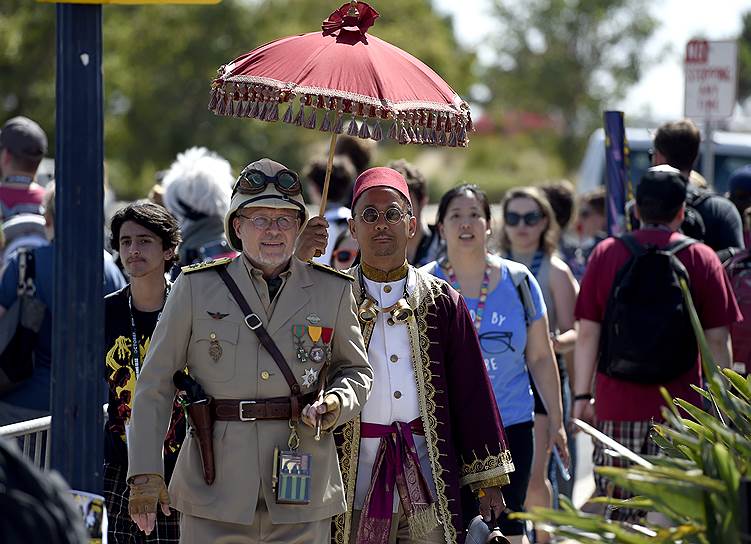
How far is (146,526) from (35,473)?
5.71 ft

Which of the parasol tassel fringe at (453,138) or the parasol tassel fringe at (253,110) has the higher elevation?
the parasol tassel fringe at (253,110)

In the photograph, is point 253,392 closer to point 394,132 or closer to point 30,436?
point 394,132

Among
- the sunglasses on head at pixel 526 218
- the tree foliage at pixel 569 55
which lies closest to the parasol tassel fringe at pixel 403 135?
the sunglasses on head at pixel 526 218

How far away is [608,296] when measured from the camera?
6.67 m

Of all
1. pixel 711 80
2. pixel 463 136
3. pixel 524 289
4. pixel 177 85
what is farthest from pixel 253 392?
pixel 177 85

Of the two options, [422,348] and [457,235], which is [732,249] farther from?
[422,348]

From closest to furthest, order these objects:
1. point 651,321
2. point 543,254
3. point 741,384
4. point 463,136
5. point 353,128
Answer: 1. point 741,384
2. point 353,128
3. point 463,136
4. point 651,321
5. point 543,254

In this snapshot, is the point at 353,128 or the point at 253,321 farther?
the point at 353,128

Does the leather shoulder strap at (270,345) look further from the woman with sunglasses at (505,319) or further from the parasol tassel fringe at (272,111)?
the woman with sunglasses at (505,319)

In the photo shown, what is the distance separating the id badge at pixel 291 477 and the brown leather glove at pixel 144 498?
1.26ft

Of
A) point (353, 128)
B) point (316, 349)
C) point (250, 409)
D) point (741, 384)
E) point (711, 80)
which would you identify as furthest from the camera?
point (711, 80)

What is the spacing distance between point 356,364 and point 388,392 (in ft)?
1.29

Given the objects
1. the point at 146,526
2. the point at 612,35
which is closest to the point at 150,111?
the point at 612,35

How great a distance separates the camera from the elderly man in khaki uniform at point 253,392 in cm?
437
